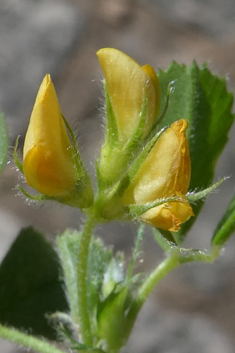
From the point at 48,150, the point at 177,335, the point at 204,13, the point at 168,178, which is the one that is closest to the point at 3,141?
the point at 48,150

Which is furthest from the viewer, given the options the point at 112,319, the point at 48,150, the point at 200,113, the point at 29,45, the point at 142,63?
the point at 29,45

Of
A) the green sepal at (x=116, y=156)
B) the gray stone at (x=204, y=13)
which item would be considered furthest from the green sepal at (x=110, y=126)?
the gray stone at (x=204, y=13)

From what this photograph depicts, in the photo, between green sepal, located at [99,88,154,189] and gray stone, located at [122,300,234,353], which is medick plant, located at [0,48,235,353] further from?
gray stone, located at [122,300,234,353]

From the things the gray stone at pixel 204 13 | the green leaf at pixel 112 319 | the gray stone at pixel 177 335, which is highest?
the gray stone at pixel 204 13

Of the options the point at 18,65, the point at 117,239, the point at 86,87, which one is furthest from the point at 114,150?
the point at 18,65

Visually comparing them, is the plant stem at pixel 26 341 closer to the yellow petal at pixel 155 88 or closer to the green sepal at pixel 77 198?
the green sepal at pixel 77 198

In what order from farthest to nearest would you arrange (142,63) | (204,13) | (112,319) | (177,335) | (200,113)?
(204,13) < (142,63) < (177,335) < (200,113) < (112,319)

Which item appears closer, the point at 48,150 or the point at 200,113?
the point at 48,150

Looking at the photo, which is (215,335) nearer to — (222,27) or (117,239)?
(117,239)

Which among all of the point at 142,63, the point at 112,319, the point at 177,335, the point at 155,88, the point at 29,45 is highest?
the point at 29,45

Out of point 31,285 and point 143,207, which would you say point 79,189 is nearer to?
point 143,207
